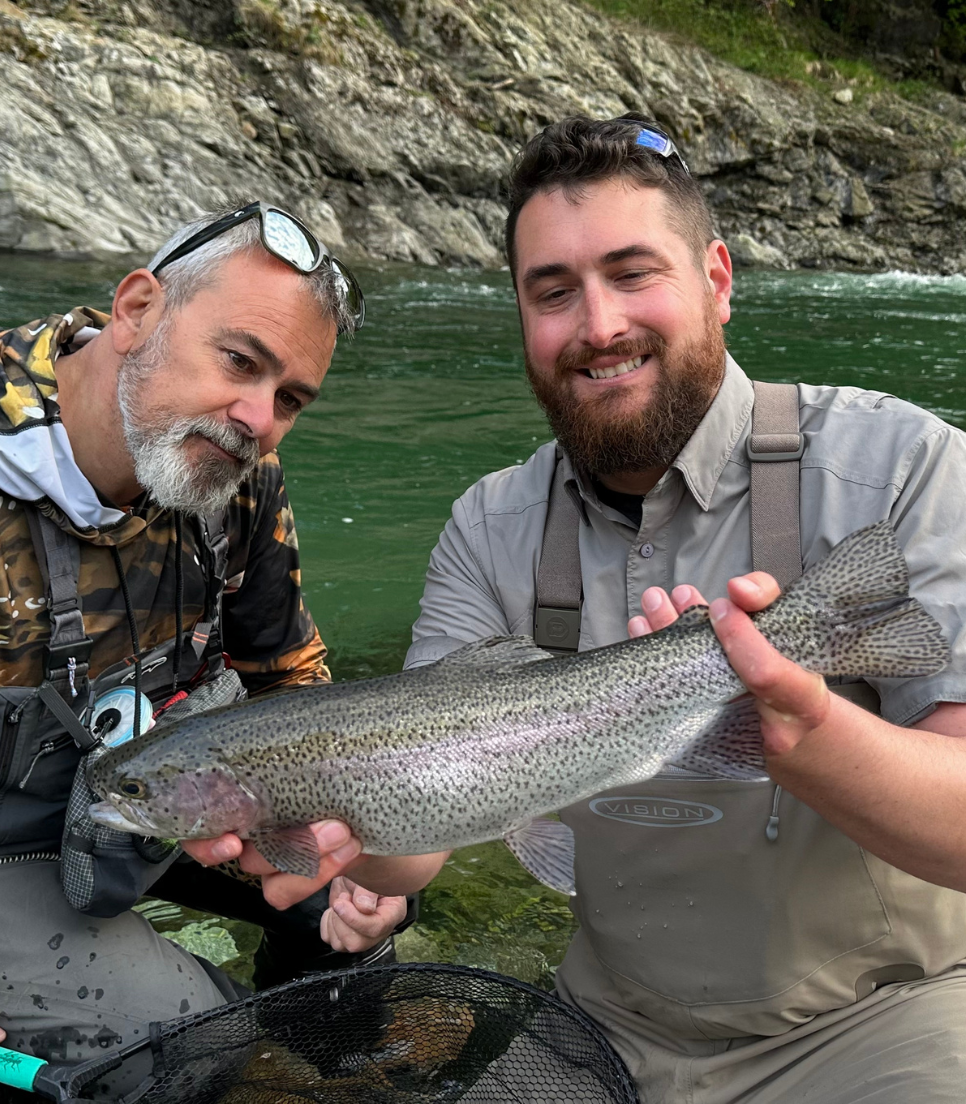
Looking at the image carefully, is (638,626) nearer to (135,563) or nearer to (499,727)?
(499,727)

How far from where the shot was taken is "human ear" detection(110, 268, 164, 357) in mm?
3570

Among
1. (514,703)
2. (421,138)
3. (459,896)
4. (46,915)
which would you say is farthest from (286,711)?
(421,138)

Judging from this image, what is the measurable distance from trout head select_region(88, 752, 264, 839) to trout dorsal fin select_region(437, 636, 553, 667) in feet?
2.11

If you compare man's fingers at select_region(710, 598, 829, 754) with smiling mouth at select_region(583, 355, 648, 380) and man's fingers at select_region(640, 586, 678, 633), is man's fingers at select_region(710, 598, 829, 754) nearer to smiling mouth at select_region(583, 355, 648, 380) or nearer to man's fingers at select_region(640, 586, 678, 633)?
man's fingers at select_region(640, 586, 678, 633)

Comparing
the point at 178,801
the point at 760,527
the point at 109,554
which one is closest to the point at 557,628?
the point at 760,527

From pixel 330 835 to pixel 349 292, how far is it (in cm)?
217

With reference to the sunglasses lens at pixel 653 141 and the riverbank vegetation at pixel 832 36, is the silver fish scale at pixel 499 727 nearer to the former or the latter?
the sunglasses lens at pixel 653 141

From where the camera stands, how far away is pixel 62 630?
324cm

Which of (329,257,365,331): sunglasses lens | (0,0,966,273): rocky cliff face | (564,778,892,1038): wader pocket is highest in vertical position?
(0,0,966,273): rocky cliff face

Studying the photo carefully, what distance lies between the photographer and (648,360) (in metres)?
3.14

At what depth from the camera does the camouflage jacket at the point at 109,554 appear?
10.7ft

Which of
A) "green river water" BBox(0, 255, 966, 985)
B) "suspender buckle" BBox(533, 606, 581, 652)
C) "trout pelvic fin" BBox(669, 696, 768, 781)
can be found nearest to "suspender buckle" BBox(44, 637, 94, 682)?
"suspender buckle" BBox(533, 606, 581, 652)

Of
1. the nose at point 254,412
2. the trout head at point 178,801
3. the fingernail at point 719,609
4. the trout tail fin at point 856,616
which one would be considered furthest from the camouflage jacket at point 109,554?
the trout tail fin at point 856,616

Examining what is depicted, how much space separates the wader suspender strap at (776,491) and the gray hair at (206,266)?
167 cm
